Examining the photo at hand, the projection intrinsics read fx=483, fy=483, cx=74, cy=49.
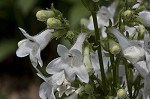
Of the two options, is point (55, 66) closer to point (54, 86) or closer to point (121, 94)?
point (54, 86)

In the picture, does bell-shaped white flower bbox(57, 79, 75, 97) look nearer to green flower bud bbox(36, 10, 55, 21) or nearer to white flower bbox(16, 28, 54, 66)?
white flower bbox(16, 28, 54, 66)

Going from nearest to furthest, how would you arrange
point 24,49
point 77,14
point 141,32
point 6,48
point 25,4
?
point 24,49 → point 141,32 → point 77,14 → point 25,4 → point 6,48

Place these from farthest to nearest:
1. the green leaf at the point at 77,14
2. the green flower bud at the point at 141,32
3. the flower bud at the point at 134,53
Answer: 1. the green leaf at the point at 77,14
2. the green flower bud at the point at 141,32
3. the flower bud at the point at 134,53

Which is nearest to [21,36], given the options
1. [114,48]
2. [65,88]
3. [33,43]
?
[33,43]

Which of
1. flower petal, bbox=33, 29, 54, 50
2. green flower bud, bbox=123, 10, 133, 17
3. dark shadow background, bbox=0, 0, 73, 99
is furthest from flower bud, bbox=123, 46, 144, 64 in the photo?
dark shadow background, bbox=0, 0, 73, 99

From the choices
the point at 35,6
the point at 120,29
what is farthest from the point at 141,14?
the point at 35,6

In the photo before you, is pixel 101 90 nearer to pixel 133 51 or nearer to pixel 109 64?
pixel 109 64

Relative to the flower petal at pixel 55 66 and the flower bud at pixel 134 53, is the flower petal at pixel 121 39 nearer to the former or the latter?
the flower bud at pixel 134 53

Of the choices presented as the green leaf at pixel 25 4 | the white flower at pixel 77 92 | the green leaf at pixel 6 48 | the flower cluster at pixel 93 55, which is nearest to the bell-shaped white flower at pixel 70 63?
the flower cluster at pixel 93 55
